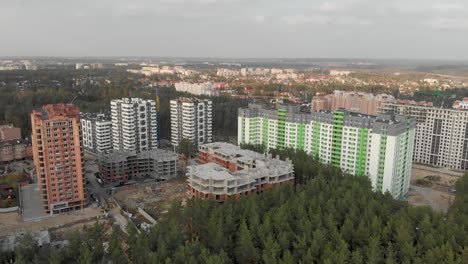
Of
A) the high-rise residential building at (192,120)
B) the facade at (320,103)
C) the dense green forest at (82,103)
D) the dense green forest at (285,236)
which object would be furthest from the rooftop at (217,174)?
the facade at (320,103)

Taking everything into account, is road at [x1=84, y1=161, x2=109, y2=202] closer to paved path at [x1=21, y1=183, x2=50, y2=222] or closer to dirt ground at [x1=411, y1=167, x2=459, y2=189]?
paved path at [x1=21, y1=183, x2=50, y2=222]

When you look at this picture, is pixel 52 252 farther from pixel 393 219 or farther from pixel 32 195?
pixel 393 219

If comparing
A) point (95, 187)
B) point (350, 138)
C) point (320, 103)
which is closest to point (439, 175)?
point (350, 138)

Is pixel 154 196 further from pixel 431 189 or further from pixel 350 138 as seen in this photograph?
pixel 431 189

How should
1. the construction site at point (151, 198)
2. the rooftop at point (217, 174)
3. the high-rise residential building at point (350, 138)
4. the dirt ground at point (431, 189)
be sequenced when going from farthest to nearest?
1. the dirt ground at point (431, 189)
2. the high-rise residential building at point (350, 138)
3. the construction site at point (151, 198)
4. the rooftop at point (217, 174)

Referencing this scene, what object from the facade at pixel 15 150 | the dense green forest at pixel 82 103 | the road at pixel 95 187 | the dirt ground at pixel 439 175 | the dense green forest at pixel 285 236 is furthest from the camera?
the dense green forest at pixel 82 103

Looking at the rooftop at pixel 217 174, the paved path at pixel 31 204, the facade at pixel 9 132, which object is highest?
the rooftop at pixel 217 174

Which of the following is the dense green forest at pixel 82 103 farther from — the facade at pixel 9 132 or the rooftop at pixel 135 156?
the rooftop at pixel 135 156
